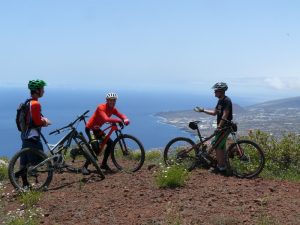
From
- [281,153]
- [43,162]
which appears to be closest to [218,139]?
[281,153]

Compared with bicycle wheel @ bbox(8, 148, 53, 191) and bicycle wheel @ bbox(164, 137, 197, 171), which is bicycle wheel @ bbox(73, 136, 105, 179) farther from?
bicycle wheel @ bbox(164, 137, 197, 171)

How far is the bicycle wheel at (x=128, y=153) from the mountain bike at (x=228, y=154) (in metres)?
0.79

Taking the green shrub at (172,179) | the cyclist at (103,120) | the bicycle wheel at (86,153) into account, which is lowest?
the green shrub at (172,179)

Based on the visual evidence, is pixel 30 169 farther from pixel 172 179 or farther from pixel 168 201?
pixel 168 201

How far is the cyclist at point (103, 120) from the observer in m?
10.8

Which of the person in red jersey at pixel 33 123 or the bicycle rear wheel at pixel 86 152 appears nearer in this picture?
the person in red jersey at pixel 33 123

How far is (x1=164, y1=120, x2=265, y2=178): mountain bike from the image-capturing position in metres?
10.6

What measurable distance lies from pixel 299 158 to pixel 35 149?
7393 millimetres

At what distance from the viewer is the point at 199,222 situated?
6977mm

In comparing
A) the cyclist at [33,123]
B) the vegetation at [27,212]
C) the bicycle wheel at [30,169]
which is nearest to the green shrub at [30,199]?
the vegetation at [27,212]

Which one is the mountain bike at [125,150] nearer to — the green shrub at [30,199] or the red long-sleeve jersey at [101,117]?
the red long-sleeve jersey at [101,117]

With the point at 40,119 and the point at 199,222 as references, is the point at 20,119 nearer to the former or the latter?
the point at 40,119

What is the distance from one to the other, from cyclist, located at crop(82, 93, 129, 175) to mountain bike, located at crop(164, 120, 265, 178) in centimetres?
155

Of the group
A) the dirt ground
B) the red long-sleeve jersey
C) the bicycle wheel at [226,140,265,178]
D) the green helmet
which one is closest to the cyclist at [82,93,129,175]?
the red long-sleeve jersey
